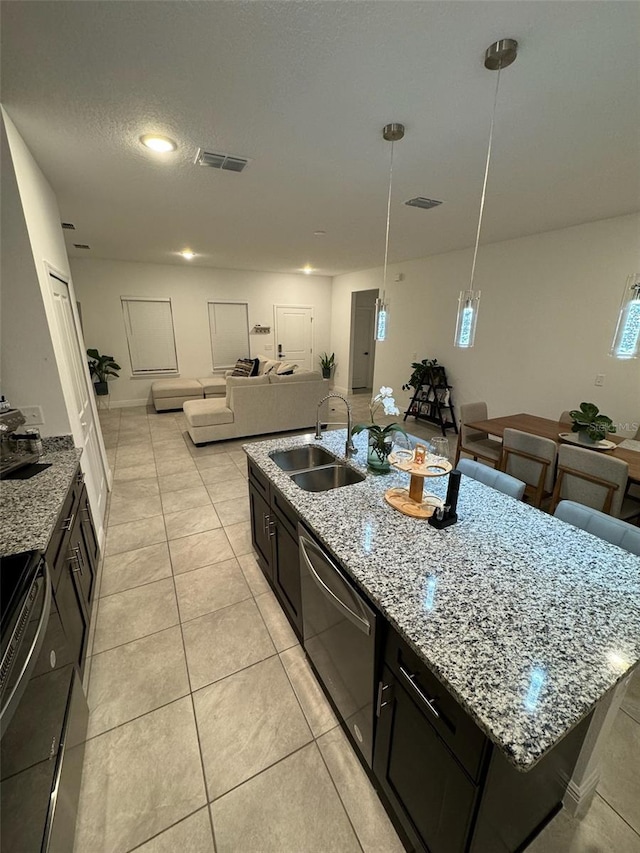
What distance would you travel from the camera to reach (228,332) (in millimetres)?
7098

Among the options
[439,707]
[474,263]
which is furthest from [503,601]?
[474,263]

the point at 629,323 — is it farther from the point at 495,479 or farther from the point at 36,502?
the point at 36,502

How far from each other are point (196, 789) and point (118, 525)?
207 cm

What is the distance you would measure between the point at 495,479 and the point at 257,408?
11.5 feet

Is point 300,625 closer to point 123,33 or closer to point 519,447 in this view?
point 519,447

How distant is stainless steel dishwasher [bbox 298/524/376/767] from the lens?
1098mm

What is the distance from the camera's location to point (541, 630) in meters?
0.88

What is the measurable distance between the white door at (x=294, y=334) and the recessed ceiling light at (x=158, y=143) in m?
5.42

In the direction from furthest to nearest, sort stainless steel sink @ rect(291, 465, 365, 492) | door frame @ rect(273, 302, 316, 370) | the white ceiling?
door frame @ rect(273, 302, 316, 370), stainless steel sink @ rect(291, 465, 365, 492), the white ceiling

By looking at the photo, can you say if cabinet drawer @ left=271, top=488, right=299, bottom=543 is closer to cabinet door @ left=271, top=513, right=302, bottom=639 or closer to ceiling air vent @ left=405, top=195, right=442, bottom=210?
cabinet door @ left=271, top=513, right=302, bottom=639

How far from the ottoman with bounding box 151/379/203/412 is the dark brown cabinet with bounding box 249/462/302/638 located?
447 centimetres

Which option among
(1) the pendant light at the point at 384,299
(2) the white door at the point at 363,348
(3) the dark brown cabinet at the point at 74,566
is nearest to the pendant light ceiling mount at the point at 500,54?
(1) the pendant light at the point at 384,299

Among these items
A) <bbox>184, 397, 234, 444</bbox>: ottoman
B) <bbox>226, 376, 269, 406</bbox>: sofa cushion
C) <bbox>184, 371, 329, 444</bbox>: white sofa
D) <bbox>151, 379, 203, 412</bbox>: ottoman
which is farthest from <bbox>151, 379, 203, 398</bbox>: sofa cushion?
<bbox>226, 376, 269, 406</bbox>: sofa cushion

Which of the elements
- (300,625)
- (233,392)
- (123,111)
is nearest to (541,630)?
(300,625)
